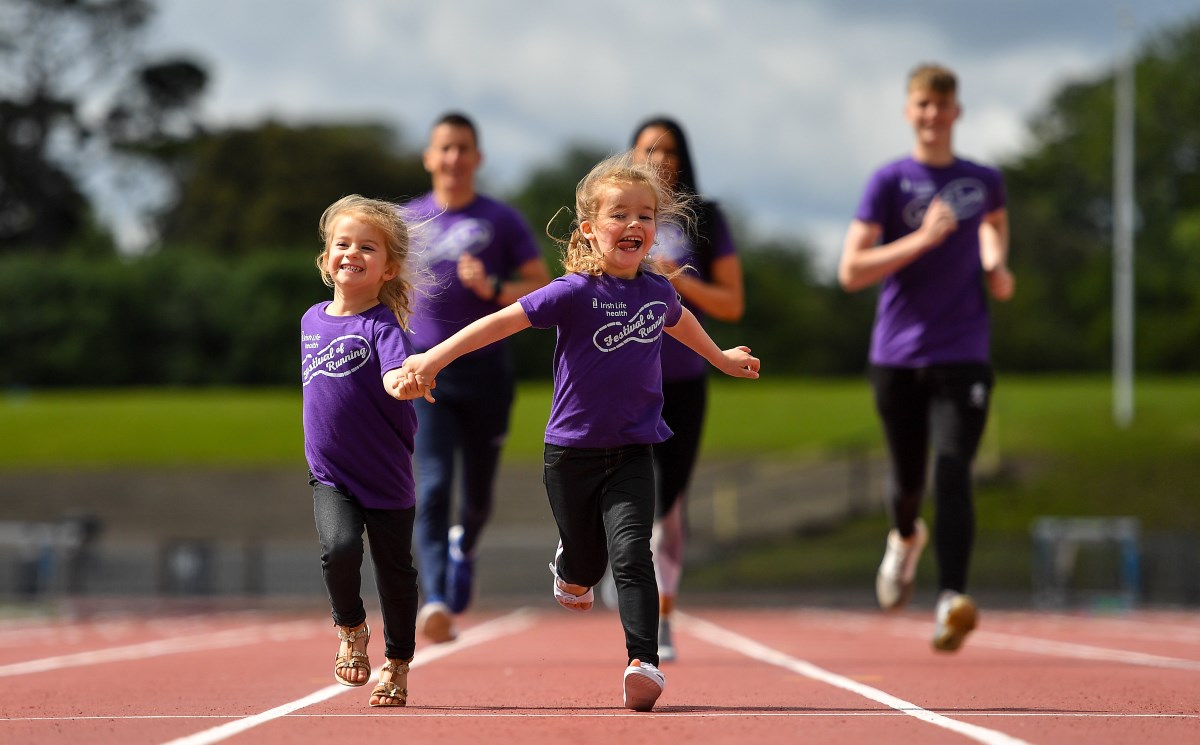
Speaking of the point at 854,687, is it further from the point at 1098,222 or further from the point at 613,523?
the point at 1098,222

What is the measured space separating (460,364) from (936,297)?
7.97 ft

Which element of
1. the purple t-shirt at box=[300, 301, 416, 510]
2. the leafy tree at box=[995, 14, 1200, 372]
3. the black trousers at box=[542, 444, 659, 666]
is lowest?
the black trousers at box=[542, 444, 659, 666]

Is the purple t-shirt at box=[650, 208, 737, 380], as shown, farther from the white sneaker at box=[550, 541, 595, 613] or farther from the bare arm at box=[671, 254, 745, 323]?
the white sneaker at box=[550, 541, 595, 613]

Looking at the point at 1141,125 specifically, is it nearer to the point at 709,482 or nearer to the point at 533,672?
the point at 709,482

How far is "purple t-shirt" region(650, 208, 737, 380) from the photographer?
7676mm

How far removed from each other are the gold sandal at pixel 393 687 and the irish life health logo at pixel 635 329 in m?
1.31

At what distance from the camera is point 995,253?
7.99 metres

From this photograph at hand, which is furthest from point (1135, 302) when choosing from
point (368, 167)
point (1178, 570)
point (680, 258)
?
point (680, 258)

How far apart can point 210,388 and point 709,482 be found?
35745mm

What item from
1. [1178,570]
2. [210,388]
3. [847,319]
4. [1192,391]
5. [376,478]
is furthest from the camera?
[847,319]

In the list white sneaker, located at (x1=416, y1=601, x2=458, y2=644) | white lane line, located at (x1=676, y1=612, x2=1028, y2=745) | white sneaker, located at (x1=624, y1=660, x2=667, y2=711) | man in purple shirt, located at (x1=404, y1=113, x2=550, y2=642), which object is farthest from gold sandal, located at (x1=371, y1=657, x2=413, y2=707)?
man in purple shirt, located at (x1=404, y1=113, x2=550, y2=642)

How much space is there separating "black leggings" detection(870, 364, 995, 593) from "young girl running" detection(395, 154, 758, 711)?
2.38 metres

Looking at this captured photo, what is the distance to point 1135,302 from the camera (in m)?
74.5

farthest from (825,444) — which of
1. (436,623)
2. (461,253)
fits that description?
(436,623)
